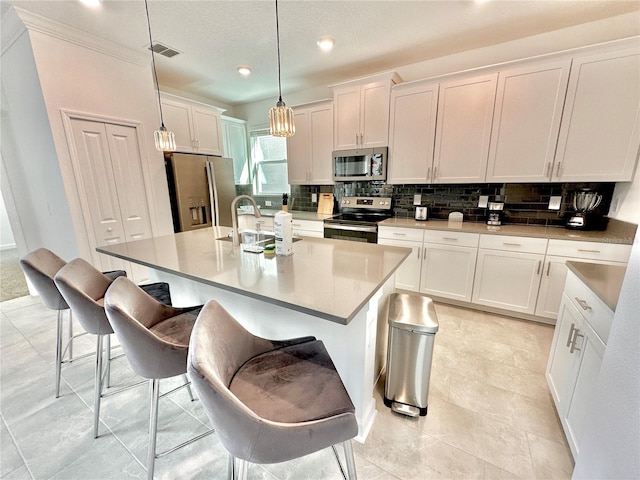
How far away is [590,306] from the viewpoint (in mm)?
1232

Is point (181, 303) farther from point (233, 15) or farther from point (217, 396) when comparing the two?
point (233, 15)

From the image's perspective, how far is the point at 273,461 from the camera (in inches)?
27.1

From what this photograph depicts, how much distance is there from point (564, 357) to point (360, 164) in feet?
8.77

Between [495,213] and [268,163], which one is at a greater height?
[268,163]

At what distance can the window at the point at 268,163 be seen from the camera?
4602 mm

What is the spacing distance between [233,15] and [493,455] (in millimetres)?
3550

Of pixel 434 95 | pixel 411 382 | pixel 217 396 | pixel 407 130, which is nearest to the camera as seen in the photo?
pixel 217 396

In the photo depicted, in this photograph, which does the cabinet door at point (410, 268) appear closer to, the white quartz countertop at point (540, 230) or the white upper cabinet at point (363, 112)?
the white quartz countertop at point (540, 230)

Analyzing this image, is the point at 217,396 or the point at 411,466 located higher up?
the point at 217,396

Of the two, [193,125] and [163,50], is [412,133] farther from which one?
[193,125]

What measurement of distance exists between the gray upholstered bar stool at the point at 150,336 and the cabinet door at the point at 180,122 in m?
2.94

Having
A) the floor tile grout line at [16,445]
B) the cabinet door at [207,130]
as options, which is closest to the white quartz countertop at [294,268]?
the floor tile grout line at [16,445]

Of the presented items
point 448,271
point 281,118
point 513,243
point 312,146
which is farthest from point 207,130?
point 513,243

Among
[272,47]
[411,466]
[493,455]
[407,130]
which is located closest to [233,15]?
[272,47]
